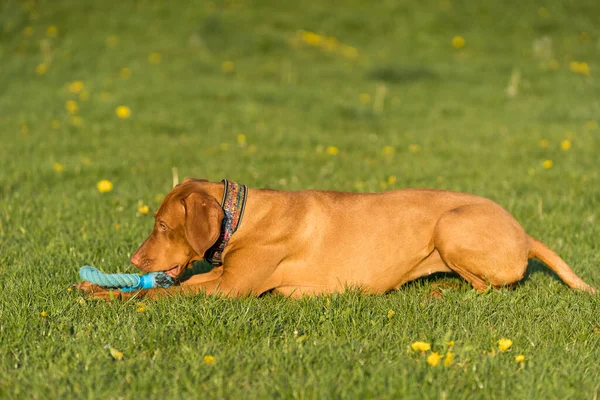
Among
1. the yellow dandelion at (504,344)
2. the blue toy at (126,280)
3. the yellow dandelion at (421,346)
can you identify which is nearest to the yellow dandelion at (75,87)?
the blue toy at (126,280)

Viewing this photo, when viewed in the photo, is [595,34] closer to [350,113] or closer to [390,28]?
[390,28]

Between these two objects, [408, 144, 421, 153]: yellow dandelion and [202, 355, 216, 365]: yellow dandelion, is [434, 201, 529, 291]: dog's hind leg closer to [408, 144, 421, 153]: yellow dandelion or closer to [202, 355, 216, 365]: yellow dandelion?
[202, 355, 216, 365]: yellow dandelion

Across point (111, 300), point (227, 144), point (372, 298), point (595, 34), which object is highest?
point (111, 300)

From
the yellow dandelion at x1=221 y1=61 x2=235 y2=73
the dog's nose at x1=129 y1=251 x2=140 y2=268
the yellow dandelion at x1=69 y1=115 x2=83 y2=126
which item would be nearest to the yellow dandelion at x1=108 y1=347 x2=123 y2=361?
the dog's nose at x1=129 y1=251 x2=140 y2=268

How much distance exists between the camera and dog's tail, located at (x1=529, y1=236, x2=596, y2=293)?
4.95 meters

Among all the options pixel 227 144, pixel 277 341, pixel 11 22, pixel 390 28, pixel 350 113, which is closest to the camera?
pixel 277 341

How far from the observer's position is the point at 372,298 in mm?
4758

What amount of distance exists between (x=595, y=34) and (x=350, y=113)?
10.8 meters

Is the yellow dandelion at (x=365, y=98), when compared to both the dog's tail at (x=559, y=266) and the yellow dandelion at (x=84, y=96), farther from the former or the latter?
the dog's tail at (x=559, y=266)

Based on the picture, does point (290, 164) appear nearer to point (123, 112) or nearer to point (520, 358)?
point (123, 112)

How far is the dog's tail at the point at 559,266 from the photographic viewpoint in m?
4.95

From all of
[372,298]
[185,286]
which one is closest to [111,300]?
[185,286]

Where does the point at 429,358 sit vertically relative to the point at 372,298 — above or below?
above

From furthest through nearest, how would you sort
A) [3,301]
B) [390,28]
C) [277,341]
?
[390,28] → [3,301] → [277,341]
